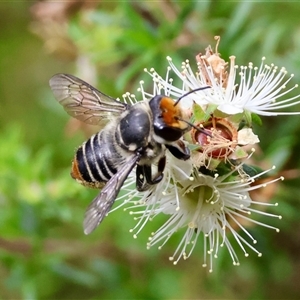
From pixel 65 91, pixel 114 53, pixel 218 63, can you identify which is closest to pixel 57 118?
pixel 114 53

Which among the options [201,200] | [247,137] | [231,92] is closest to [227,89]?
[231,92]

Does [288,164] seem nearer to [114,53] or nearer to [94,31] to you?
[114,53]

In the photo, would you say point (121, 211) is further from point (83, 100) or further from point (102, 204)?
point (102, 204)

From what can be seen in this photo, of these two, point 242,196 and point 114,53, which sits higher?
point 114,53

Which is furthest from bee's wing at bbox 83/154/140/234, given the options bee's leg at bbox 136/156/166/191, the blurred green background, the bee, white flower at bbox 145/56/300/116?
the blurred green background

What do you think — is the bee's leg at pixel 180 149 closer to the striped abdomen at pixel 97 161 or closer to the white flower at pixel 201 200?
the white flower at pixel 201 200

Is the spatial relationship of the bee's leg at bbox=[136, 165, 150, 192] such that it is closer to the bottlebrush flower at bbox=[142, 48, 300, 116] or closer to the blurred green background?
the bottlebrush flower at bbox=[142, 48, 300, 116]
